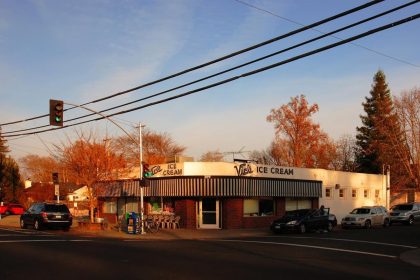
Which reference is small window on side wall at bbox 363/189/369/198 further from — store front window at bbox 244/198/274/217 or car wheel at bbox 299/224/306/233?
car wheel at bbox 299/224/306/233

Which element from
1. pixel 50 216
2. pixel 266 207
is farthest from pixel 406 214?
pixel 50 216

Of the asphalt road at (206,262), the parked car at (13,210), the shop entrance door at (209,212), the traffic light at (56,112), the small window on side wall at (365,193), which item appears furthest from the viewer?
the parked car at (13,210)

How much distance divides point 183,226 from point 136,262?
19.2m

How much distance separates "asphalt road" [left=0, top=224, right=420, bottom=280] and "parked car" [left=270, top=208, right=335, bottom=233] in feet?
27.2

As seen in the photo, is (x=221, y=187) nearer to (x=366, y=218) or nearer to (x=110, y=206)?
(x=366, y=218)

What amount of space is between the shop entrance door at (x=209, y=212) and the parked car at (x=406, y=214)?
16.2 metres

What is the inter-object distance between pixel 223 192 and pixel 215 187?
68cm

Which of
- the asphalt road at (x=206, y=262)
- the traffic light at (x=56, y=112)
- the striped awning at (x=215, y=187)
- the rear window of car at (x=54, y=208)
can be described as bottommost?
the asphalt road at (x=206, y=262)

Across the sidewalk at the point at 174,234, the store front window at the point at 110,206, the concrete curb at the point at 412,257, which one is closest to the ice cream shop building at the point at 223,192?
the store front window at the point at 110,206

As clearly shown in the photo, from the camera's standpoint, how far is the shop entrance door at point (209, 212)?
33781 mm

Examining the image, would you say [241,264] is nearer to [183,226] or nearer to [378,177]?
[183,226]

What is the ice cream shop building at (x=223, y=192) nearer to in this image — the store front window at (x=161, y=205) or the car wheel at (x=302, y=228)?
the store front window at (x=161, y=205)

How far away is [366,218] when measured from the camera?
117ft

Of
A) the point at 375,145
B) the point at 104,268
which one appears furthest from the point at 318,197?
the point at 104,268
